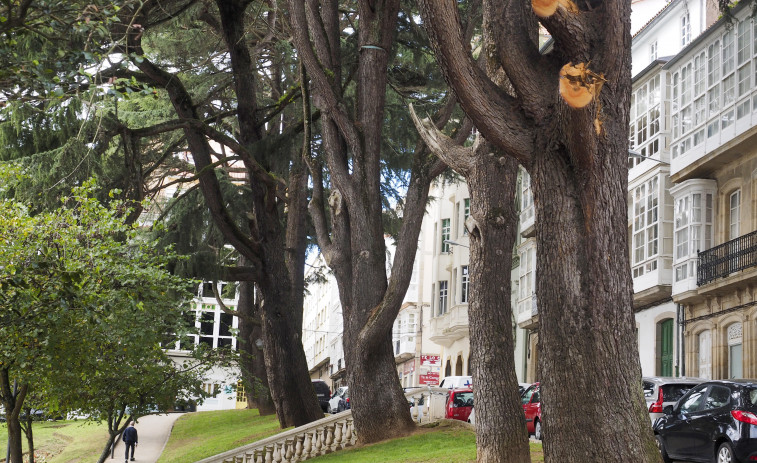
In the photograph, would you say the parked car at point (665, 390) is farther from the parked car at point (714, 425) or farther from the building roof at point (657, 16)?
the building roof at point (657, 16)

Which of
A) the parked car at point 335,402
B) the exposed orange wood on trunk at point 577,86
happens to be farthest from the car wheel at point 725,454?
the parked car at point 335,402

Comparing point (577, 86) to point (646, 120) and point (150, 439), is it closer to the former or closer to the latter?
point (646, 120)

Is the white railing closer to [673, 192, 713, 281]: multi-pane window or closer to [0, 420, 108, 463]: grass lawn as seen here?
[0, 420, 108, 463]: grass lawn

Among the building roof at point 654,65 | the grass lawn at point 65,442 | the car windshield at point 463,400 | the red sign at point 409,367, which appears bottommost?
the grass lawn at point 65,442

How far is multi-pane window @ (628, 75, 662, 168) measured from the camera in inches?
1282

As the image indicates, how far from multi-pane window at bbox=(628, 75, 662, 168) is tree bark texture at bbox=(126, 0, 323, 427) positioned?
47.6ft

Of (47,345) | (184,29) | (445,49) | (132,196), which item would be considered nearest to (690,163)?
(184,29)

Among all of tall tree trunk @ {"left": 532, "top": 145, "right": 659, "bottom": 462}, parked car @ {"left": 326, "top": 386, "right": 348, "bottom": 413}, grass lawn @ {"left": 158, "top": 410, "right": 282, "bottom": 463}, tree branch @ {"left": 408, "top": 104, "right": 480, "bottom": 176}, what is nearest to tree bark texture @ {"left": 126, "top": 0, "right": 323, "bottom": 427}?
grass lawn @ {"left": 158, "top": 410, "right": 282, "bottom": 463}

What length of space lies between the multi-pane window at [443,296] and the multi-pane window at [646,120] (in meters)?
22.7

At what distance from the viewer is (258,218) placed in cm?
2194

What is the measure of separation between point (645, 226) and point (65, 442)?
80.2ft

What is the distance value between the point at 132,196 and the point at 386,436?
22.1 feet

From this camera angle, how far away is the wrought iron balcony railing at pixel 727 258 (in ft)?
87.6

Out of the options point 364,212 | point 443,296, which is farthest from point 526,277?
point 364,212
